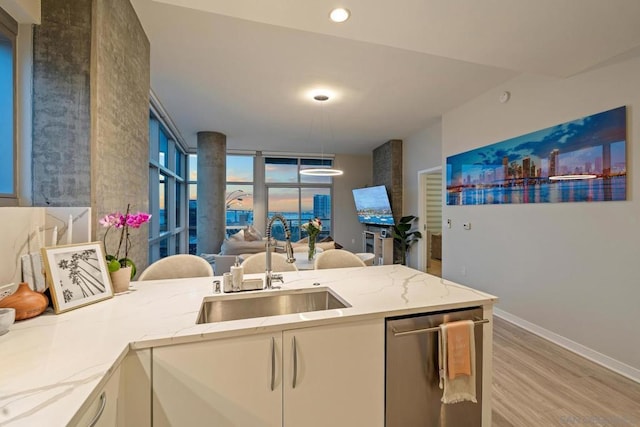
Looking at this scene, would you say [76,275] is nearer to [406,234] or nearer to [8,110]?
[8,110]

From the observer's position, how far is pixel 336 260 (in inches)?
87.7

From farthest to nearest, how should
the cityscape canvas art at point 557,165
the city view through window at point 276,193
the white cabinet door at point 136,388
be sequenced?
the city view through window at point 276,193 → the cityscape canvas art at point 557,165 → the white cabinet door at point 136,388

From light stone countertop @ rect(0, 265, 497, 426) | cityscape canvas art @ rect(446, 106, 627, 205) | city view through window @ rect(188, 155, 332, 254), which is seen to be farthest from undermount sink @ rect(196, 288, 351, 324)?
city view through window @ rect(188, 155, 332, 254)

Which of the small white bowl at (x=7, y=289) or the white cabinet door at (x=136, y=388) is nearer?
the white cabinet door at (x=136, y=388)


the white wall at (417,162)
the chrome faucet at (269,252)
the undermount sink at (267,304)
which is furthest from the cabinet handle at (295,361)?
the white wall at (417,162)

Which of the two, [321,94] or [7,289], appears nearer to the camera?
[7,289]

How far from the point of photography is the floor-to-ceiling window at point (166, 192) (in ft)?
14.0

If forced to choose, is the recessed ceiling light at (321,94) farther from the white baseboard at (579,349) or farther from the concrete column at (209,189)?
the white baseboard at (579,349)

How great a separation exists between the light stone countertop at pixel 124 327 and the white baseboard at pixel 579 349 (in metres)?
1.83

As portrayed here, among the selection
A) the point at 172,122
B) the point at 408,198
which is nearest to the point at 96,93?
the point at 172,122

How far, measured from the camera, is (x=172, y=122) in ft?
15.9

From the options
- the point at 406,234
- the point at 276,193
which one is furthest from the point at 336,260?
the point at 276,193

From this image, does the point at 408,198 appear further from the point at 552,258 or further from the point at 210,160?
the point at 210,160

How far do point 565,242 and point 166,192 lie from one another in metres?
6.06
